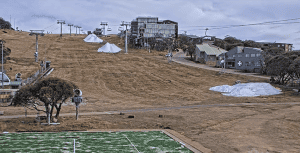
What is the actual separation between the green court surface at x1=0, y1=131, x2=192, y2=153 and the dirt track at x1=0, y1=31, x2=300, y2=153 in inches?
75.1

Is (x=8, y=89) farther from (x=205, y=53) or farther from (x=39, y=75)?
(x=205, y=53)

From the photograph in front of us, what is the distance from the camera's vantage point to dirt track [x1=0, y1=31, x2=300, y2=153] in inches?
711

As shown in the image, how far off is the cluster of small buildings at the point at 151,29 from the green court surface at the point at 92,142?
92.9m

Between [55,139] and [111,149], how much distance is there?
13.5 feet

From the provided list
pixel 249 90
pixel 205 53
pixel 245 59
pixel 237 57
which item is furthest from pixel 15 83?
pixel 205 53

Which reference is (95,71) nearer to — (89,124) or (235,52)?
(89,124)

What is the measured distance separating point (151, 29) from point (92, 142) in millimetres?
106168

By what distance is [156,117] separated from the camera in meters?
23.8

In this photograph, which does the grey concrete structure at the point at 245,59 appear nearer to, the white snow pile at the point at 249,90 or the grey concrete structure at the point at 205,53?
the grey concrete structure at the point at 205,53

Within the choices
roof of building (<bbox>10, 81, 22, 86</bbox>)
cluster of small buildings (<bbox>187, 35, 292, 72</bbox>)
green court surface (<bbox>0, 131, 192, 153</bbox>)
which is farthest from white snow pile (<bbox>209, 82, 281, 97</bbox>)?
roof of building (<bbox>10, 81, 22, 86</bbox>)

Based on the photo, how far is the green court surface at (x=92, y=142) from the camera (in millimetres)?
13750

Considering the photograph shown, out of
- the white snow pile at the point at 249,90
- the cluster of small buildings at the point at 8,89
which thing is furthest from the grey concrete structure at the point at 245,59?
the cluster of small buildings at the point at 8,89

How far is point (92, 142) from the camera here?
604 inches

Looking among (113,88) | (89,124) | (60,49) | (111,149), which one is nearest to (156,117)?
(89,124)
